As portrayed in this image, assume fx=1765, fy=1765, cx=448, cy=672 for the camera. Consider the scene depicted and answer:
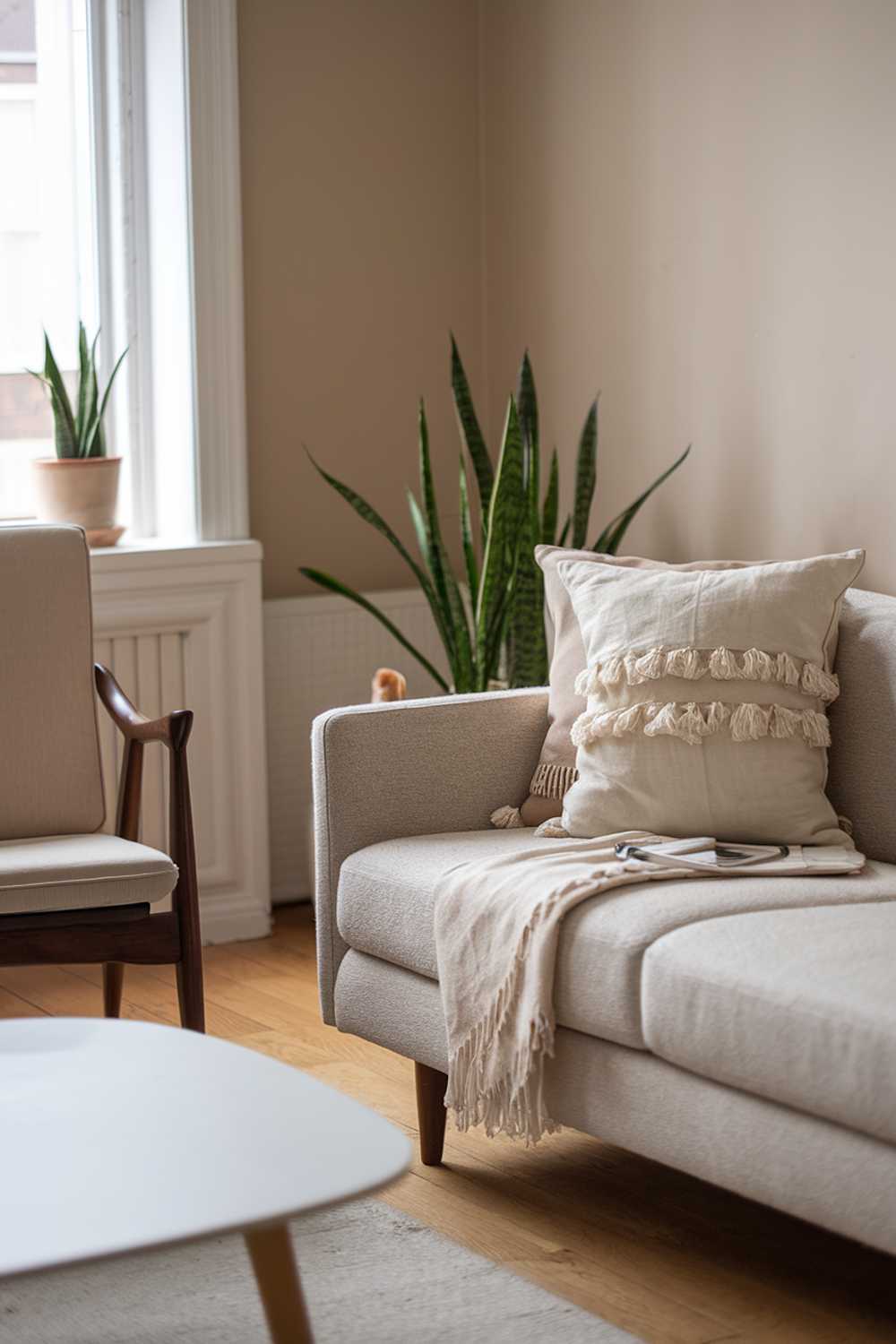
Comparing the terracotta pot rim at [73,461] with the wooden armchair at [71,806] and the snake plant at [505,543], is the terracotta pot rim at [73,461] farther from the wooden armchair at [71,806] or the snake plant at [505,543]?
the wooden armchair at [71,806]

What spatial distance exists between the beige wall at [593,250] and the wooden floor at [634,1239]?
3.98 ft

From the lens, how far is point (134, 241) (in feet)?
12.9

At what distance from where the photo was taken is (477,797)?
2816 mm

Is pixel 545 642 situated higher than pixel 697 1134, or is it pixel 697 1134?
pixel 545 642

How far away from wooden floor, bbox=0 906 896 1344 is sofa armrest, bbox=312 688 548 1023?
333 mm

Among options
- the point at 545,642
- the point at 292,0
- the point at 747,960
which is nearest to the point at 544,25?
the point at 292,0

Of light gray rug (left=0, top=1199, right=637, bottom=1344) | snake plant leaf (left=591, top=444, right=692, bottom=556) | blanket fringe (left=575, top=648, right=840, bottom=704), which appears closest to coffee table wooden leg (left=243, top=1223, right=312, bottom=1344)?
light gray rug (left=0, top=1199, right=637, bottom=1344)

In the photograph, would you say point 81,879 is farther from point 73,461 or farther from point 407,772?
point 73,461

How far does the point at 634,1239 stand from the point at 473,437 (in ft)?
5.97

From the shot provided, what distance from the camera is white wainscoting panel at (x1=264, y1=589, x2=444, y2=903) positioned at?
4082 millimetres

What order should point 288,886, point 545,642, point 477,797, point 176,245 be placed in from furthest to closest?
point 288,886 → point 176,245 → point 545,642 → point 477,797

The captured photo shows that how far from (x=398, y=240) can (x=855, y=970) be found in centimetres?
263

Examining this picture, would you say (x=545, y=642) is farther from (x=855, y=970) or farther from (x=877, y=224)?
(x=855, y=970)

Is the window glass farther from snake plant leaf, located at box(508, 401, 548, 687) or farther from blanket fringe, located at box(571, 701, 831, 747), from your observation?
blanket fringe, located at box(571, 701, 831, 747)
